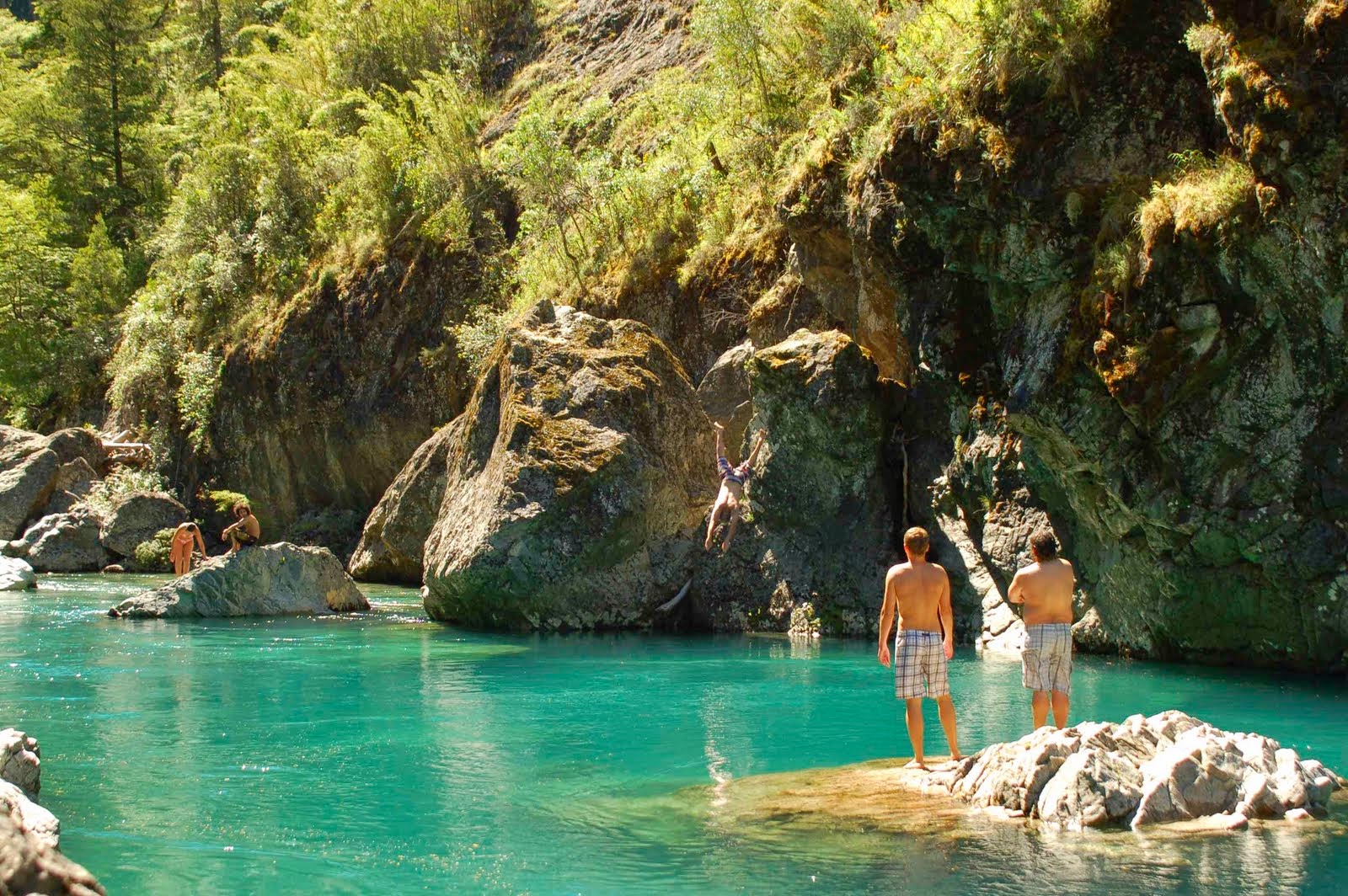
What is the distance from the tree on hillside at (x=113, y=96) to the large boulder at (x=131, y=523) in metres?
23.4

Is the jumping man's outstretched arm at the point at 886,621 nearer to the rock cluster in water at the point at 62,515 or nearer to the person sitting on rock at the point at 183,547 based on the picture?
the person sitting on rock at the point at 183,547

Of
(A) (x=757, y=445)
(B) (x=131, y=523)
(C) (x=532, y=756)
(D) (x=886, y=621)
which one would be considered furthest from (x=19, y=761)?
(B) (x=131, y=523)

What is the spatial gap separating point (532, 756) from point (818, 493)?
31.9 ft

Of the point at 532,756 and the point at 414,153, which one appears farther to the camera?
the point at 414,153

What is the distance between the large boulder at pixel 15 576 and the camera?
85.0 ft

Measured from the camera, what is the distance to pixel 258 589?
22.2 meters

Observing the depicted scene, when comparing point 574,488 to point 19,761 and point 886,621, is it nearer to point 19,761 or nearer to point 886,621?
point 886,621

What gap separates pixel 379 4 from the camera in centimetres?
4281

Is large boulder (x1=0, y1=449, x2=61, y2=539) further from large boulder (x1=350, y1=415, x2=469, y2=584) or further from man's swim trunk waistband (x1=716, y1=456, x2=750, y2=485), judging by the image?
man's swim trunk waistband (x1=716, y1=456, x2=750, y2=485)

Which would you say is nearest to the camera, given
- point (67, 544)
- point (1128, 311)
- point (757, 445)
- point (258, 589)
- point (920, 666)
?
point (920, 666)

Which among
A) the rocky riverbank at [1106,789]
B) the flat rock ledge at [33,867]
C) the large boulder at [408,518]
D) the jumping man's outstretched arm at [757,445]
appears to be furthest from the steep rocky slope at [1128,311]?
the flat rock ledge at [33,867]

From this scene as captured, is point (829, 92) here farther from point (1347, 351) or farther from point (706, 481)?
point (1347, 351)

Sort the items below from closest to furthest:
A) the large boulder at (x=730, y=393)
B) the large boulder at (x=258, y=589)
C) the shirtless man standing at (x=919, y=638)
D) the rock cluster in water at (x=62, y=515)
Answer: the shirtless man standing at (x=919, y=638) < the large boulder at (x=258, y=589) < the large boulder at (x=730, y=393) < the rock cluster in water at (x=62, y=515)

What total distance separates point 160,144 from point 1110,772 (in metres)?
48.8
